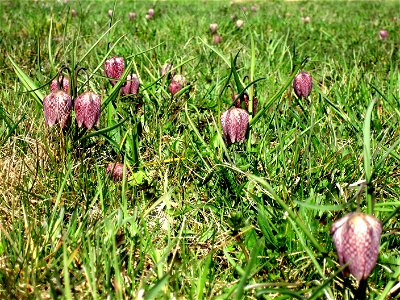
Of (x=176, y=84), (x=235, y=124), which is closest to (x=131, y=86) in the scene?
(x=176, y=84)

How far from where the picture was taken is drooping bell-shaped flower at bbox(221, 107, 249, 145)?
62.1 inches

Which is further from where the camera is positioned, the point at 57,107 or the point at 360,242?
the point at 57,107

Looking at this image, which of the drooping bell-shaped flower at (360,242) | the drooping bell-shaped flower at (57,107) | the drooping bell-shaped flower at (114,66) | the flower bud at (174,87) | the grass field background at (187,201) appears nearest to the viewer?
the drooping bell-shaped flower at (360,242)

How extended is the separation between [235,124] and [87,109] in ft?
A: 1.60

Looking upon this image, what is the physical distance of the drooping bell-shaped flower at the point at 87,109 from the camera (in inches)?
61.0

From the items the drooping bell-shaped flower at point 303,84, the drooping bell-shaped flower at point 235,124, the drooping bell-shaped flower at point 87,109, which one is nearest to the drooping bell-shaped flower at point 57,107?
the drooping bell-shaped flower at point 87,109

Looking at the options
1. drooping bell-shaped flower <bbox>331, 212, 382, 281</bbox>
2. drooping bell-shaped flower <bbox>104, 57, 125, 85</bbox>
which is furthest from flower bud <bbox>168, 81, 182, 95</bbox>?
drooping bell-shaped flower <bbox>331, 212, 382, 281</bbox>

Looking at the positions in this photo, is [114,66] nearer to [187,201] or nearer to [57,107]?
[57,107]

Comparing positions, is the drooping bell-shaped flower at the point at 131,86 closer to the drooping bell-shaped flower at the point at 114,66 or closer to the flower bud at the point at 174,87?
the drooping bell-shaped flower at the point at 114,66

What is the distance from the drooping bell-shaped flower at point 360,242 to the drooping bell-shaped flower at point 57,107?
3.25ft

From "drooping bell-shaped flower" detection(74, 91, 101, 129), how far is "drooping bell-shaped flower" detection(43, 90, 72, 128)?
→ 36 millimetres

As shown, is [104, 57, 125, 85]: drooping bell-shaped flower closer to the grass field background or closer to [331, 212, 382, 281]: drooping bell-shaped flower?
the grass field background

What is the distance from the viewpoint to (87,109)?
5.08ft

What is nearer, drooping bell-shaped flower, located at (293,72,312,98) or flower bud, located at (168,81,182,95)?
drooping bell-shaped flower, located at (293,72,312,98)
